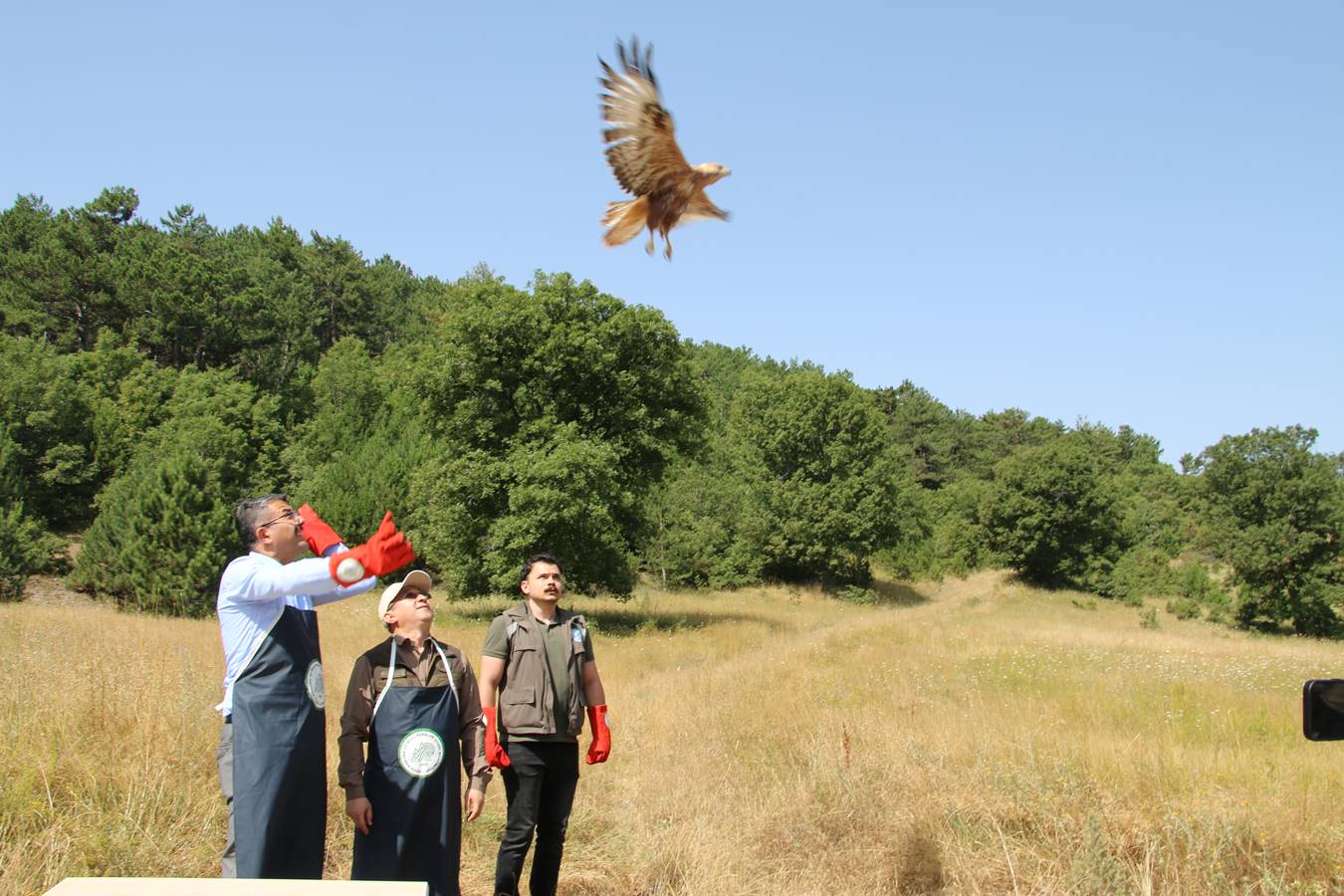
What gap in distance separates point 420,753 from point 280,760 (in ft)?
1.66

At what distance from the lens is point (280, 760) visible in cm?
323

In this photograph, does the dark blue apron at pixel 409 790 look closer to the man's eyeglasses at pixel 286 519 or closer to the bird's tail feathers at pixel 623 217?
the man's eyeglasses at pixel 286 519

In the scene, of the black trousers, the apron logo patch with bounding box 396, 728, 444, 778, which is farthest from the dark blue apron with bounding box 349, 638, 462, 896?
the black trousers

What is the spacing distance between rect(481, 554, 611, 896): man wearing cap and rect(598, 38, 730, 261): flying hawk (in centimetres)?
208

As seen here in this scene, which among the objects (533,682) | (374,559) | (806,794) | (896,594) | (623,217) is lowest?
(896,594)

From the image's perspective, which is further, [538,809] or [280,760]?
[538,809]

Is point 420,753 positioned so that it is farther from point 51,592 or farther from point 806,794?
point 51,592

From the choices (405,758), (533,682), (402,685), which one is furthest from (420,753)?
(533,682)

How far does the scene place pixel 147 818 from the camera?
4406 mm

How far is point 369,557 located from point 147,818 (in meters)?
2.33

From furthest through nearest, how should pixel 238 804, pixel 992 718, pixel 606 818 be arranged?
pixel 992 718 < pixel 606 818 < pixel 238 804

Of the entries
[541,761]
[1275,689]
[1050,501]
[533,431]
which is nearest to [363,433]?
[533,431]

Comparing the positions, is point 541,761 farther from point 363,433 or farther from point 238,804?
point 363,433

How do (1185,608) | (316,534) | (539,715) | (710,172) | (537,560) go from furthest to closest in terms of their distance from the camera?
(1185,608) < (537,560) < (539,715) < (316,534) < (710,172)
